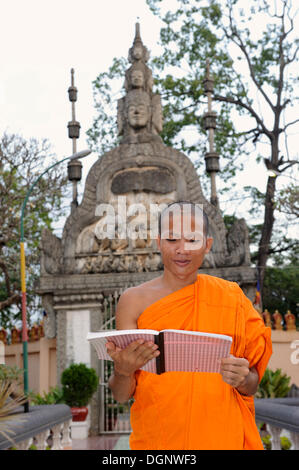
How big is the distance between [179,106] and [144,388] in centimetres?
2108

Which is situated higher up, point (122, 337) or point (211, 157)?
point (211, 157)

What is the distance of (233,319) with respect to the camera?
2.55 metres

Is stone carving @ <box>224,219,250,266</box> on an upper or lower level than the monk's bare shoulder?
upper

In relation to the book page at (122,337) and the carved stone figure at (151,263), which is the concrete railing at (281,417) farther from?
the carved stone figure at (151,263)

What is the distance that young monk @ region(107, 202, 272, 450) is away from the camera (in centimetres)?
238

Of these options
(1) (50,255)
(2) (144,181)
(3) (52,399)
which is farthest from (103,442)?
(2) (144,181)

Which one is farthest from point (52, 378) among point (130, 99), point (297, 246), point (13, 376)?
point (297, 246)

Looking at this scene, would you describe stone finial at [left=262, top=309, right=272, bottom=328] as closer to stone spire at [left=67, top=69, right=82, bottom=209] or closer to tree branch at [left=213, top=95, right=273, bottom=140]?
stone spire at [left=67, top=69, right=82, bottom=209]

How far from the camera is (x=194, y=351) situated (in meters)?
2.30

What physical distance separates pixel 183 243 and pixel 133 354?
562 millimetres

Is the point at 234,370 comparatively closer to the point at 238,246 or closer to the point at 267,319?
the point at 238,246

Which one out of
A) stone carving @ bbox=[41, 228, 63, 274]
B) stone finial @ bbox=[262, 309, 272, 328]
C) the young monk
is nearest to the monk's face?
the young monk

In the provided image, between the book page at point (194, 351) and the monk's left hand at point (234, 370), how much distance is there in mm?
25
